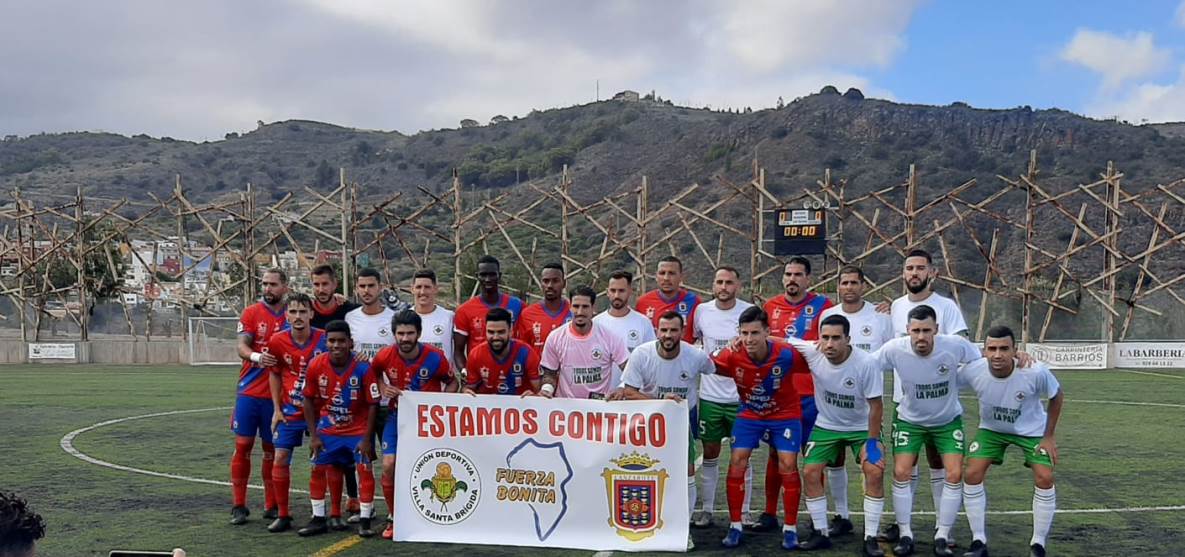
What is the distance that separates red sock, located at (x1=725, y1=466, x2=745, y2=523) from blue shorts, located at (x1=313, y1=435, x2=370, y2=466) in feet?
9.21

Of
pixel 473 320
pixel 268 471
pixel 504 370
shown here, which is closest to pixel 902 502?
pixel 504 370

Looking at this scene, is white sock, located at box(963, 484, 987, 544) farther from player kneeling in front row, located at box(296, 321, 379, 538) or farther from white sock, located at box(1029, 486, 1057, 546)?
player kneeling in front row, located at box(296, 321, 379, 538)

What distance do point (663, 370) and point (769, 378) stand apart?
2.64 ft

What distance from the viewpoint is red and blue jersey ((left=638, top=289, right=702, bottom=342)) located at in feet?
29.5

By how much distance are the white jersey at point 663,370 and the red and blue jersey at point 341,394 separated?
6.58 ft

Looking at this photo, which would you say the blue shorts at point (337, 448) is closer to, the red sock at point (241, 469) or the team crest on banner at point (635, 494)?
the red sock at point (241, 469)

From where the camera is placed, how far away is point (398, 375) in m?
7.90

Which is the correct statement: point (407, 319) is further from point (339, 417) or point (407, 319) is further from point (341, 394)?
point (339, 417)

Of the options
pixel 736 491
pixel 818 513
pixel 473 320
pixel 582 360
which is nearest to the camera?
pixel 818 513

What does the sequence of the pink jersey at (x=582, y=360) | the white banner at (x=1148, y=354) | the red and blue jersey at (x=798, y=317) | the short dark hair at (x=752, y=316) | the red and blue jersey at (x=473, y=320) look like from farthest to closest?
the white banner at (x=1148, y=354) < the red and blue jersey at (x=473, y=320) < the red and blue jersey at (x=798, y=317) < the pink jersey at (x=582, y=360) < the short dark hair at (x=752, y=316)

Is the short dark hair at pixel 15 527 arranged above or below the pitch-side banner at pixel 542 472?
above

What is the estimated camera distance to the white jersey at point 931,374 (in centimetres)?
734

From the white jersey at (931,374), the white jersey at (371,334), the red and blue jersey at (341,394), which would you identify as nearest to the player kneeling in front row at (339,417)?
the red and blue jersey at (341,394)

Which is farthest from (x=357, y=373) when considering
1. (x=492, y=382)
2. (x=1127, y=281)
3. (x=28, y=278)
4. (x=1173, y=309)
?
(x=1127, y=281)
